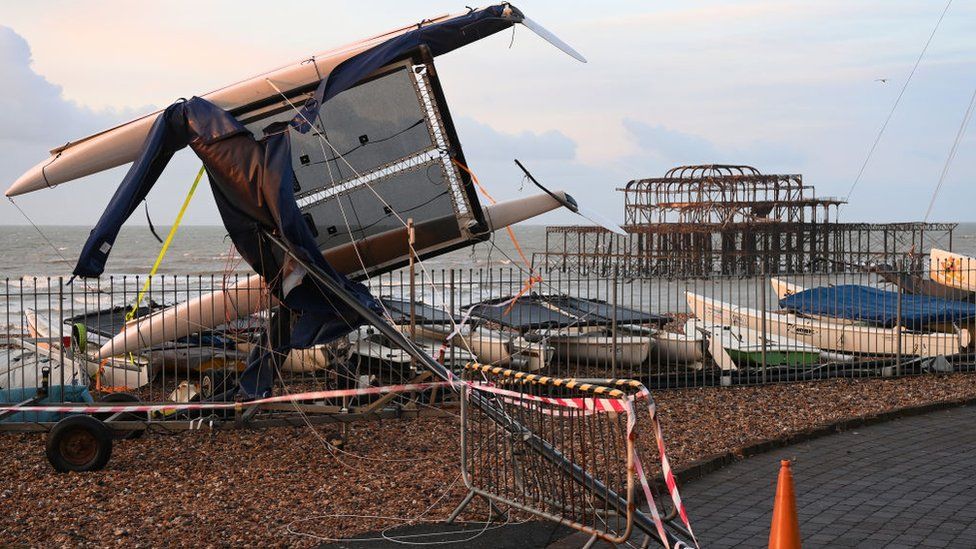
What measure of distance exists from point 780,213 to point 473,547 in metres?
57.8

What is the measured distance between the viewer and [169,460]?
10305 millimetres

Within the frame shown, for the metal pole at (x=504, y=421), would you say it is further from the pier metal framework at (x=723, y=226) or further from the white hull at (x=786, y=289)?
the pier metal framework at (x=723, y=226)

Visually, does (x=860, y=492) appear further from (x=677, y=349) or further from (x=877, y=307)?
(x=877, y=307)

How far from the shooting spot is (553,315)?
17.2m

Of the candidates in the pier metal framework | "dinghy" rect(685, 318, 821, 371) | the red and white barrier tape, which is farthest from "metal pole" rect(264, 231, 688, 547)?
the pier metal framework

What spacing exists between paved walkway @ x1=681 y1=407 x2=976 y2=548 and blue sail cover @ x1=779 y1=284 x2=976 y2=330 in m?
6.21

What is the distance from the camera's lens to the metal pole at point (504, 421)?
6.86m

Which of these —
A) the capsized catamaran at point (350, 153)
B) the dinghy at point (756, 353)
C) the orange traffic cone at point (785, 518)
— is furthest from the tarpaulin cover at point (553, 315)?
the orange traffic cone at point (785, 518)

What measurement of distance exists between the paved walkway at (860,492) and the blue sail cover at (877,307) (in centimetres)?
621

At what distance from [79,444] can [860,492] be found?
6.85m

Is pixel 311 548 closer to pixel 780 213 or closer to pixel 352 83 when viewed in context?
pixel 352 83

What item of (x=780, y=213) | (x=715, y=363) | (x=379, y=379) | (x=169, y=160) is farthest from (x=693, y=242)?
(x=169, y=160)

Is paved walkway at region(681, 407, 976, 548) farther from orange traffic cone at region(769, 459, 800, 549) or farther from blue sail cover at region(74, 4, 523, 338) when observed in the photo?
blue sail cover at region(74, 4, 523, 338)

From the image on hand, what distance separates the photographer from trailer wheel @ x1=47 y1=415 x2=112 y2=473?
9789 mm
